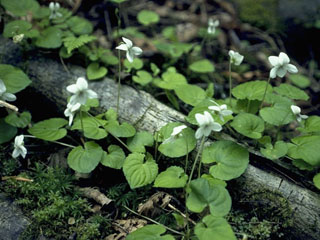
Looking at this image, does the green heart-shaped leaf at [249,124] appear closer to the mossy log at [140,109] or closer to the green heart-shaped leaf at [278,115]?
the green heart-shaped leaf at [278,115]

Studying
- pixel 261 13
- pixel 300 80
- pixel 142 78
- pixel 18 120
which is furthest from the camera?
pixel 261 13

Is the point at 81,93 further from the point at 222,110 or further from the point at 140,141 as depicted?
the point at 222,110

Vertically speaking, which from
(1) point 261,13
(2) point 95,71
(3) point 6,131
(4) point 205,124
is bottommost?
(3) point 6,131

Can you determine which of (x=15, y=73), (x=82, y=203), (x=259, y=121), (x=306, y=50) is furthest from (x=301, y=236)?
(x=306, y=50)

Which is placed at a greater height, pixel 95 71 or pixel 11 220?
pixel 95 71

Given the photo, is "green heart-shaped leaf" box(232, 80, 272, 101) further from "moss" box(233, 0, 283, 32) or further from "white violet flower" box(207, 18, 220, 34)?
"moss" box(233, 0, 283, 32)

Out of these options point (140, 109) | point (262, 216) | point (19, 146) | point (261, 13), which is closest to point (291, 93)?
point (262, 216)

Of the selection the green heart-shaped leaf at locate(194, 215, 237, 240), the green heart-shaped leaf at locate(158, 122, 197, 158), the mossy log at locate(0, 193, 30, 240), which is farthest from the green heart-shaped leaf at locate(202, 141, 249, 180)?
the mossy log at locate(0, 193, 30, 240)
